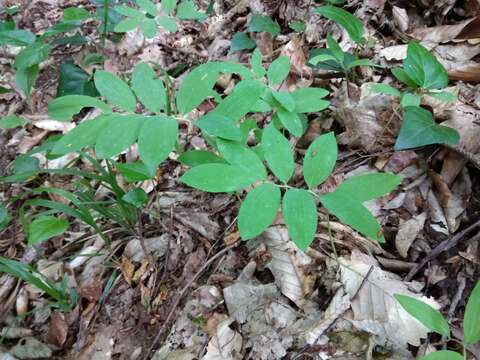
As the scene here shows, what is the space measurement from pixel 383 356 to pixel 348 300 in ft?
0.55

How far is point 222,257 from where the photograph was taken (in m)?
1.39

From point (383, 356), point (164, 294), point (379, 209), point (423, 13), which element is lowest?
point (164, 294)

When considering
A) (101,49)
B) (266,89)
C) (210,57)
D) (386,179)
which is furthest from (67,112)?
(101,49)

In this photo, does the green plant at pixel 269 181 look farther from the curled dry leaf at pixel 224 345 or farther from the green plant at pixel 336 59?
the green plant at pixel 336 59

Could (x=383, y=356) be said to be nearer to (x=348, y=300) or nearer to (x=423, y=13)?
(x=348, y=300)

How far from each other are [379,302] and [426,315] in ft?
0.69

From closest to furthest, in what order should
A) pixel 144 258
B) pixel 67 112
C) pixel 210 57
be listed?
pixel 67 112 → pixel 144 258 → pixel 210 57

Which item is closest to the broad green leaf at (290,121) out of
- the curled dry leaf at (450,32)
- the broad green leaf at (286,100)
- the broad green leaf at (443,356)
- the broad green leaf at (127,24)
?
the broad green leaf at (286,100)

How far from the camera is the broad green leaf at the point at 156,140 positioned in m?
0.92

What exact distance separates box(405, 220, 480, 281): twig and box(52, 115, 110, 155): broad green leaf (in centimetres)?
98

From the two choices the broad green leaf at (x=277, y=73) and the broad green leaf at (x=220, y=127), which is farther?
the broad green leaf at (x=277, y=73)

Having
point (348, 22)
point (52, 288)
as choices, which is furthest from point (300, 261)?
point (348, 22)

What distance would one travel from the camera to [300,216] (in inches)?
35.2

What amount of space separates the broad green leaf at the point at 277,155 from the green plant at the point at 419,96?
1.68 feet
